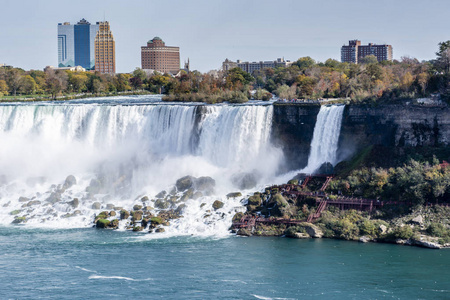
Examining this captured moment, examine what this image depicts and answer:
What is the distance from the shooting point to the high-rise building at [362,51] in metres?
187

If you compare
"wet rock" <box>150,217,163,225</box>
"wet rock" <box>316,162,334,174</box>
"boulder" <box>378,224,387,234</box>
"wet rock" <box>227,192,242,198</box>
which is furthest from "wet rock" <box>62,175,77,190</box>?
"boulder" <box>378,224,387,234</box>

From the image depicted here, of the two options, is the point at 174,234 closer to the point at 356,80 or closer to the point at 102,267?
the point at 102,267

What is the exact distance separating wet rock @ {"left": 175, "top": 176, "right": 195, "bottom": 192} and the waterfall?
337 inches

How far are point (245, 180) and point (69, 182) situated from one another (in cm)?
1425

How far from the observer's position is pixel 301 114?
5625cm

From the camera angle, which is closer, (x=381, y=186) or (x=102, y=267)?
(x=102, y=267)

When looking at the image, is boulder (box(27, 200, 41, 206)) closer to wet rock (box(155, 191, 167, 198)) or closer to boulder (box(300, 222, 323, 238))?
wet rock (box(155, 191, 167, 198))

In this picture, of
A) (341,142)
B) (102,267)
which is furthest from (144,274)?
(341,142)

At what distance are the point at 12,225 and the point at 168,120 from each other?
17496 mm

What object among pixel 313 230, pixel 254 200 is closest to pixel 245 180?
pixel 254 200

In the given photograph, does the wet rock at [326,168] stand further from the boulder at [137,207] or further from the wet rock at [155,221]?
the boulder at [137,207]

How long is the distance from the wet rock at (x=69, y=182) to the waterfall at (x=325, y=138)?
18.2m

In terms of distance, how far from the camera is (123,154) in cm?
6059

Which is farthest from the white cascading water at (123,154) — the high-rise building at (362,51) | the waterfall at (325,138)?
the high-rise building at (362,51)
